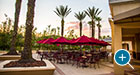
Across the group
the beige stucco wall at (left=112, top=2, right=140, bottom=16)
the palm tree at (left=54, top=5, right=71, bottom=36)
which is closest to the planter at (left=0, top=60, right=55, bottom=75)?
the beige stucco wall at (left=112, top=2, right=140, bottom=16)

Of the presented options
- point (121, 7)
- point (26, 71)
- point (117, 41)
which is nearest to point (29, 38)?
point (26, 71)

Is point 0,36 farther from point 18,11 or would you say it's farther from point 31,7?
point 31,7

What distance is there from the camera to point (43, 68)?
5281mm

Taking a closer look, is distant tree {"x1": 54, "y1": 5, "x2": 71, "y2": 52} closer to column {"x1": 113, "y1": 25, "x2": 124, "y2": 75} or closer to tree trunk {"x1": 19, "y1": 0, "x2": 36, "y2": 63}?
tree trunk {"x1": 19, "y1": 0, "x2": 36, "y2": 63}

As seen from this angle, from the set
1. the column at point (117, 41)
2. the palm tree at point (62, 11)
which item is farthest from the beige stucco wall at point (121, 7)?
the palm tree at point (62, 11)

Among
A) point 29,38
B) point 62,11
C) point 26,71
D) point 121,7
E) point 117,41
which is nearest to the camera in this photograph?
point 26,71

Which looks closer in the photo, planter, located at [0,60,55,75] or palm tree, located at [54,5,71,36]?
planter, located at [0,60,55,75]

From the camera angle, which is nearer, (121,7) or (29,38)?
(29,38)

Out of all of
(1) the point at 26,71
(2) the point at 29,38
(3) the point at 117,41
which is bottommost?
(1) the point at 26,71

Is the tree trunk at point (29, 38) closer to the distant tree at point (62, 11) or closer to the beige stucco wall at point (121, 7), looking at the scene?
the beige stucco wall at point (121, 7)

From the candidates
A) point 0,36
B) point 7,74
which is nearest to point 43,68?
point 7,74

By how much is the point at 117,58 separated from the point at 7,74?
4.72 meters

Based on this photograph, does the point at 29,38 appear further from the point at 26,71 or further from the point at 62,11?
the point at 62,11

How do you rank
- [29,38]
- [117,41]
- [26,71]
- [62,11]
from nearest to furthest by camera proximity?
[26,71], [117,41], [29,38], [62,11]
